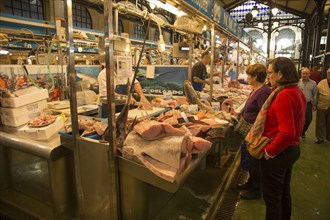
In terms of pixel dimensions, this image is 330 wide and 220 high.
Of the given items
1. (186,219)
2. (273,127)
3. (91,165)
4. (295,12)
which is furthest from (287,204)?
(295,12)

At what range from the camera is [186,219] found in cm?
280

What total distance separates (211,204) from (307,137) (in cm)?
458

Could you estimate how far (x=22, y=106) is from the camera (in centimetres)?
264

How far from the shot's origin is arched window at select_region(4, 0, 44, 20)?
9727mm

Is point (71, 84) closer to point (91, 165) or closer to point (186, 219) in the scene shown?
point (91, 165)

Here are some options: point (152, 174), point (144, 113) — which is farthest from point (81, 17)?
point (152, 174)

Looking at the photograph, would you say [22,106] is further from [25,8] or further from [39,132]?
[25,8]

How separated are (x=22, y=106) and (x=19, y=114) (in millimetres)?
93

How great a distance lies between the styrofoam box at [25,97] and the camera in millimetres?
2529

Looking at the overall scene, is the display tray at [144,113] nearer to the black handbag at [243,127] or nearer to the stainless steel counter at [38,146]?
the stainless steel counter at [38,146]

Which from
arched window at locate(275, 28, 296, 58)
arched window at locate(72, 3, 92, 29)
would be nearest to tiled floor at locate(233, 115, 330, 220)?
arched window at locate(72, 3, 92, 29)

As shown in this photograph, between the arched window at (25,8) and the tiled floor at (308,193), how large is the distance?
36.7ft

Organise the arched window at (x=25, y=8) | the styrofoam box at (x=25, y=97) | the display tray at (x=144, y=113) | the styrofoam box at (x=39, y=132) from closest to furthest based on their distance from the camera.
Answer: the styrofoam box at (x=39, y=132) < the styrofoam box at (x=25, y=97) < the display tray at (x=144, y=113) < the arched window at (x=25, y=8)

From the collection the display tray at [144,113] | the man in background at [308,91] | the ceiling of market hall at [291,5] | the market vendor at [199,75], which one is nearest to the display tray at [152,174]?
the display tray at [144,113]
